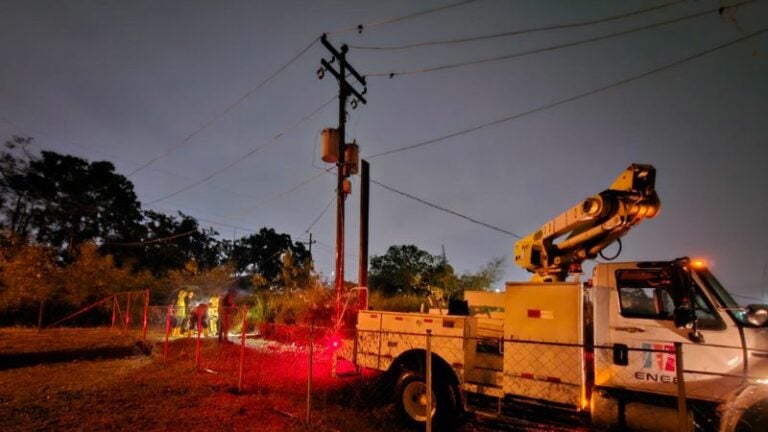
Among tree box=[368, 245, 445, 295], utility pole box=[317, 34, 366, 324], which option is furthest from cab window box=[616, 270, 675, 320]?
tree box=[368, 245, 445, 295]

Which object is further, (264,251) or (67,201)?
(264,251)

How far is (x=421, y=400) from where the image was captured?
20.7ft

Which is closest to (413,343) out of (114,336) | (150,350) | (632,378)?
(632,378)

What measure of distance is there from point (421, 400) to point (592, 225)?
3747 mm

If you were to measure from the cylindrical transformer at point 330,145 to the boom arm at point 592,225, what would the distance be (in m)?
6.47

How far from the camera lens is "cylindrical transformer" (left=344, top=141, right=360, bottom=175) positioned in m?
12.1

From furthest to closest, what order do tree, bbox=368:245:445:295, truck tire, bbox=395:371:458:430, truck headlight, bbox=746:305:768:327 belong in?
tree, bbox=368:245:445:295 → truck tire, bbox=395:371:458:430 → truck headlight, bbox=746:305:768:327

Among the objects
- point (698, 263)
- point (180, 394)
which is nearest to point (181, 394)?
point (180, 394)

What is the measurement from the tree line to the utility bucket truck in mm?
10986

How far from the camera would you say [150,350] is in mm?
13062

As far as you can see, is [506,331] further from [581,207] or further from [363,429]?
[363,429]

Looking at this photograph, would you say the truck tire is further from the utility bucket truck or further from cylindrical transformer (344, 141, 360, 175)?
cylindrical transformer (344, 141, 360, 175)

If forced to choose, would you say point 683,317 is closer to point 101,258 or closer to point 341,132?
point 341,132

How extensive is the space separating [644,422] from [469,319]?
7.78ft
